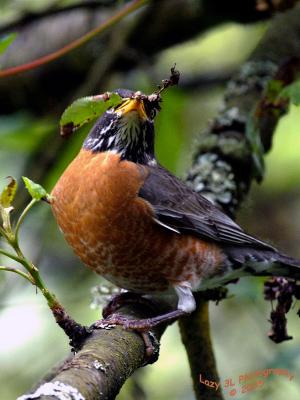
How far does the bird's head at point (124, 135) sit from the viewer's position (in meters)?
4.25

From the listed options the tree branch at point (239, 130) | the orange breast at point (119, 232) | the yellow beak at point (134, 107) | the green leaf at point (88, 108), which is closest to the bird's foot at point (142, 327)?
the orange breast at point (119, 232)

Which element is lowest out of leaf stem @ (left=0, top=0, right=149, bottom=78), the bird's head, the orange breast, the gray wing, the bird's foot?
the bird's foot

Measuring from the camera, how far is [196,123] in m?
7.29

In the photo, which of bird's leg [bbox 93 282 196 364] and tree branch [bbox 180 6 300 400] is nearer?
bird's leg [bbox 93 282 196 364]

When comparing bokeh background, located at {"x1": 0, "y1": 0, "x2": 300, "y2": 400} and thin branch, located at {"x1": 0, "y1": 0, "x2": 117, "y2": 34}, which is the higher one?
thin branch, located at {"x1": 0, "y1": 0, "x2": 117, "y2": 34}

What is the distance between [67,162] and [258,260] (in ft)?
6.24

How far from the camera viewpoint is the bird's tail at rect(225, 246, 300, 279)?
4.36 meters

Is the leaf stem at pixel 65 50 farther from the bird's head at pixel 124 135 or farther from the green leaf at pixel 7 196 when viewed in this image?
the green leaf at pixel 7 196

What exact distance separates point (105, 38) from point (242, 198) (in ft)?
6.81

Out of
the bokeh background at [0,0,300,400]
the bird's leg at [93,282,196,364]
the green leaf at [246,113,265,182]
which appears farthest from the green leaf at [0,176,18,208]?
the bokeh background at [0,0,300,400]

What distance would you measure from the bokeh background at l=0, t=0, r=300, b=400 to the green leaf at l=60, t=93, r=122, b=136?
2.25 meters

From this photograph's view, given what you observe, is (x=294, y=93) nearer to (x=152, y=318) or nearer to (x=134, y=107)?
(x=134, y=107)

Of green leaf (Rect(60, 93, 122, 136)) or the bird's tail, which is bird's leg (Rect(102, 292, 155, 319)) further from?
green leaf (Rect(60, 93, 122, 136))

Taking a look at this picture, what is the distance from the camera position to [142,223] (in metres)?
4.00
